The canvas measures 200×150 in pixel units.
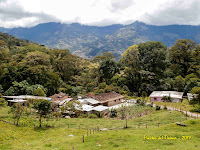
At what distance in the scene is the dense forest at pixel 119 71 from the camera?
142ft

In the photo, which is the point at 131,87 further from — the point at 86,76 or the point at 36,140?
the point at 36,140

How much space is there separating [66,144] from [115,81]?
4158 cm

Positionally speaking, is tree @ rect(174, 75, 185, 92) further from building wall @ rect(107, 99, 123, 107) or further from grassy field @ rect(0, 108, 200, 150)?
grassy field @ rect(0, 108, 200, 150)

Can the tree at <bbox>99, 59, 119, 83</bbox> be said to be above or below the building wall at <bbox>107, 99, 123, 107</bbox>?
above

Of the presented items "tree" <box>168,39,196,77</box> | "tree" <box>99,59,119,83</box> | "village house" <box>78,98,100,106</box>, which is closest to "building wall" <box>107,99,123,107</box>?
"village house" <box>78,98,100,106</box>

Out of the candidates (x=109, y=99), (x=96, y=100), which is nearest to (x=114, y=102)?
(x=109, y=99)

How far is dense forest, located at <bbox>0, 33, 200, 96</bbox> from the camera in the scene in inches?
1702

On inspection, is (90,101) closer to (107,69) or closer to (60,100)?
(60,100)

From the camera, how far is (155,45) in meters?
53.1

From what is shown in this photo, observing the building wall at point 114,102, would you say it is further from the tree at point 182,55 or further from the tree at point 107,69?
the tree at point 182,55

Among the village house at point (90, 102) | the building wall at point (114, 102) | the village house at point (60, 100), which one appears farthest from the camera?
the building wall at point (114, 102)

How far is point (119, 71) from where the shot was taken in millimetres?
59688

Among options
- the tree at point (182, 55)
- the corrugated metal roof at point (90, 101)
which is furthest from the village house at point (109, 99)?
the tree at point (182, 55)

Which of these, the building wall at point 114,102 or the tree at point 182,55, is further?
the tree at point 182,55
